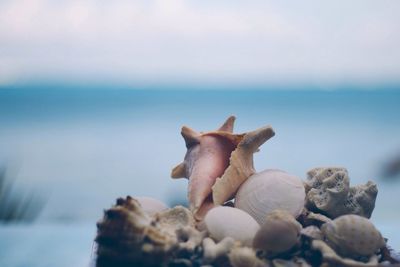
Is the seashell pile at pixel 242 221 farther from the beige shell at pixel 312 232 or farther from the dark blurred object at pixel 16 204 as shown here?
the dark blurred object at pixel 16 204

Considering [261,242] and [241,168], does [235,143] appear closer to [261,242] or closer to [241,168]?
[241,168]

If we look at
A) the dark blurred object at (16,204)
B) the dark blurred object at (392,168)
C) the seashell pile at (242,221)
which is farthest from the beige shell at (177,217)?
the dark blurred object at (392,168)

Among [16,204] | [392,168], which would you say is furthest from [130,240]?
[392,168]

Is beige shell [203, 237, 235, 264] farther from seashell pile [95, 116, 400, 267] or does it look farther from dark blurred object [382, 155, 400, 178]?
dark blurred object [382, 155, 400, 178]

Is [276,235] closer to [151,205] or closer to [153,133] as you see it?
[151,205]

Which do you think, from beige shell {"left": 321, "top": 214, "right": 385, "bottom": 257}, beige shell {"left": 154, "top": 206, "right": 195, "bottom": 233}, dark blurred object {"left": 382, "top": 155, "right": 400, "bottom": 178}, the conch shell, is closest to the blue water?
dark blurred object {"left": 382, "top": 155, "right": 400, "bottom": 178}
